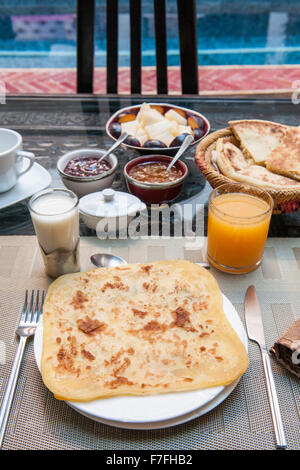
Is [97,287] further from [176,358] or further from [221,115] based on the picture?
[221,115]

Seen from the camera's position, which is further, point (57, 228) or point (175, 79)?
point (175, 79)

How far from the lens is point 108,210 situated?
121 cm

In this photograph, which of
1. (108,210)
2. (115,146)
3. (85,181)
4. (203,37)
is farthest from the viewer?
(203,37)

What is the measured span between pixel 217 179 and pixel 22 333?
0.70m

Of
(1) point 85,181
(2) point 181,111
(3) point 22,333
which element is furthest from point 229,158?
(3) point 22,333

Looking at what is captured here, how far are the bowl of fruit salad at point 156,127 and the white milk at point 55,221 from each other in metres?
0.48

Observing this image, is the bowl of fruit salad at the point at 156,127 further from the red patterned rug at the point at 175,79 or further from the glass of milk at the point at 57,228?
the red patterned rug at the point at 175,79

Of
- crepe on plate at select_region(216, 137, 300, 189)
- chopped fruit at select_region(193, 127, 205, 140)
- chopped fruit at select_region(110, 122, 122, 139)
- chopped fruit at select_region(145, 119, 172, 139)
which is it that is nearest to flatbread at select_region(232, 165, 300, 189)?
crepe on plate at select_region(216, 137, 300, 189)

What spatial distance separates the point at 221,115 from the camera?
Answer: 5.86 feet

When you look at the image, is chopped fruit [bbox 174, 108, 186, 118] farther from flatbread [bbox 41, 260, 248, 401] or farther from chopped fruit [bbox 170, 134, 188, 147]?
flatbread [bbox 41, 260, 248, 401]

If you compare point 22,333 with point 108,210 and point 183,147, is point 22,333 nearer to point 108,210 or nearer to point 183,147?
point 108,210

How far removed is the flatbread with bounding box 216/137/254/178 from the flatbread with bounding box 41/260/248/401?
1.32 feet
